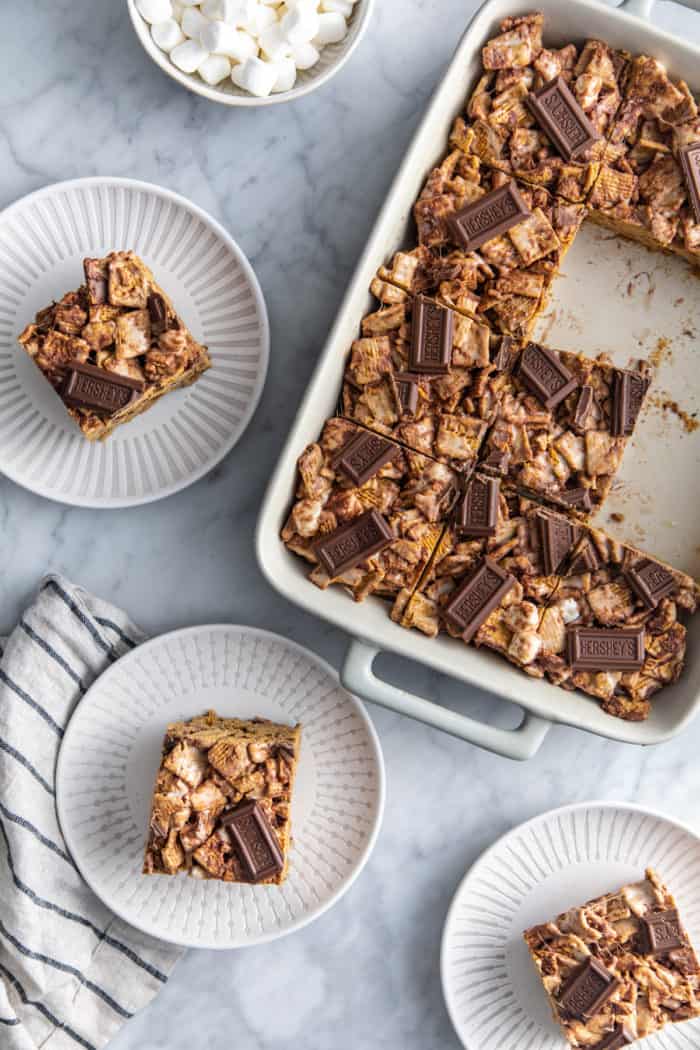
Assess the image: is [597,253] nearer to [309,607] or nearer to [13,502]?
[309,607]

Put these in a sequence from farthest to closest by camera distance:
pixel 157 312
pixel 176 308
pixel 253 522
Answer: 1. pixel 253 522
2. pixel 176 308
3. pixel 157 312

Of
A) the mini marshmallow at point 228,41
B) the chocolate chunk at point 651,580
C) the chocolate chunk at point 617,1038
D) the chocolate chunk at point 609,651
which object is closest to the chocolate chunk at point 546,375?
the chocolate chunk at point 651,580

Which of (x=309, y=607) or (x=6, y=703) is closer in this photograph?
(x=309, y=607)

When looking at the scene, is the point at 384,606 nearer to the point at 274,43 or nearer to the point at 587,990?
the point at 587,990

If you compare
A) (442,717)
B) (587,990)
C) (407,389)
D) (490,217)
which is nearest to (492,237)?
(490,217)

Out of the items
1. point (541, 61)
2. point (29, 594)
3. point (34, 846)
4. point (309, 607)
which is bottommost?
point (34, 846)

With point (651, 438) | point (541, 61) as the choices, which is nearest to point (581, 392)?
point (651, 438)

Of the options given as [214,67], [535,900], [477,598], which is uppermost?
[214,67]

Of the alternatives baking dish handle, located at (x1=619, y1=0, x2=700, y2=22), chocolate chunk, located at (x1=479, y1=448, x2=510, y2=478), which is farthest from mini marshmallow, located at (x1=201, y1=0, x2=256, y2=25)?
chocolate chunk, located at (x1=479, y1=448, x2=510, y2=478)
